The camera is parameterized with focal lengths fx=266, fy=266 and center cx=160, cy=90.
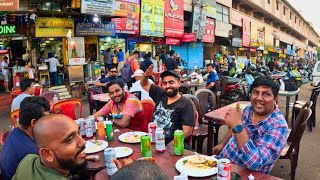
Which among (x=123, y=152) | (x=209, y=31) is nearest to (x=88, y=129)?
(x=123, y=152)

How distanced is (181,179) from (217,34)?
2428 centimetres

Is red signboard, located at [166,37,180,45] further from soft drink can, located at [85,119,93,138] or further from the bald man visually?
the bald man

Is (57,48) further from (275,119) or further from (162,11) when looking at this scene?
(275,119)

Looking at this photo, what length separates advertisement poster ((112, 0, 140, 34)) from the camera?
15055mm

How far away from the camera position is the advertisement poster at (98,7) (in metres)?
11.7

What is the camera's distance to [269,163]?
7.97 feet

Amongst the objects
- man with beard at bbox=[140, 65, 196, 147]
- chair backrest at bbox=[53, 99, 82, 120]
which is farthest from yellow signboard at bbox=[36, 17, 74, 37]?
man with beard at bbox=[140, 65, 196, 147]

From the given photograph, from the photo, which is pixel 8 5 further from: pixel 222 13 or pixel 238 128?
pixel 222 13

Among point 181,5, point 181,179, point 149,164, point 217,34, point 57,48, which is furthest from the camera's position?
point 217,34

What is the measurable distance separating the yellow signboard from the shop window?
1646 cm

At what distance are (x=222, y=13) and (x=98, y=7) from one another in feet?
55.6

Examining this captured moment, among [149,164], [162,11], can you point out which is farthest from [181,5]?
[149,164]

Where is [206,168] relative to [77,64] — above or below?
below

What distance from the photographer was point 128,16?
15766mm
